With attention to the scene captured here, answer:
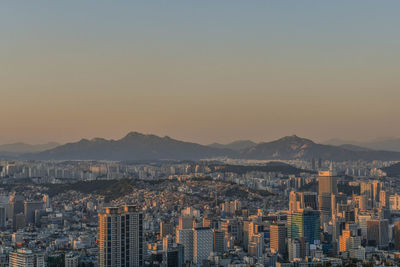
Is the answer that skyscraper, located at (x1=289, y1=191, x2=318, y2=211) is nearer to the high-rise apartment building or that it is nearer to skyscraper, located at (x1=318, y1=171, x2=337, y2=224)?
skyscraper, located at (x1=318, y1=171, x2=337, y2=224)

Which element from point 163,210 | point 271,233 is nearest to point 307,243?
point 271,233

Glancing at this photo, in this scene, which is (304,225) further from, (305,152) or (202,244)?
(305,152)

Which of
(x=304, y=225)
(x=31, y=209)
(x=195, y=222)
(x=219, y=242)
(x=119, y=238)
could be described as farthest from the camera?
(x=31, y=209)

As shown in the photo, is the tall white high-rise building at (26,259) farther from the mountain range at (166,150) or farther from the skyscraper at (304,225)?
the mountain range at (166,150)

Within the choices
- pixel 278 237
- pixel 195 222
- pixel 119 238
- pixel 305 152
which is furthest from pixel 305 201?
pixel 305 152

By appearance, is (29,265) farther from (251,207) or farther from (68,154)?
(68,154)
